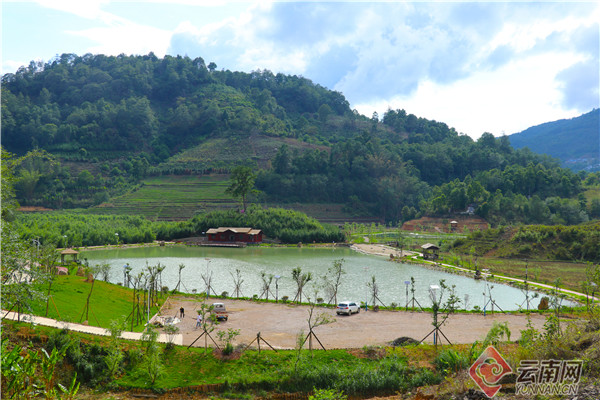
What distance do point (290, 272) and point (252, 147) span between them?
79268mm

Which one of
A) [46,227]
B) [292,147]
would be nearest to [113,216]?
[46,227]

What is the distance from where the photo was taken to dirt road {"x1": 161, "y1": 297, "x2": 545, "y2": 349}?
67.4ft

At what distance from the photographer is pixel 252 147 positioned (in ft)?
383

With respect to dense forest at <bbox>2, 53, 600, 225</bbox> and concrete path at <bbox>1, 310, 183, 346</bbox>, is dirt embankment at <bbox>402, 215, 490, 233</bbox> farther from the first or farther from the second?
concrete path at <bbox>1, 310, 183, 346</bbox>

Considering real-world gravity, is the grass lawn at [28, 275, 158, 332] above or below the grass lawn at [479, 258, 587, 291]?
above

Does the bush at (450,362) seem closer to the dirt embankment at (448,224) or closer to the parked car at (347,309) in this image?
the parked car at (347,309)

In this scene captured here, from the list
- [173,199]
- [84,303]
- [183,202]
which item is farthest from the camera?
[173,199]

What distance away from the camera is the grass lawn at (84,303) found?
20922 millimetres

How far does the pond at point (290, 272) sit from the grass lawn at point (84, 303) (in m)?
4.49

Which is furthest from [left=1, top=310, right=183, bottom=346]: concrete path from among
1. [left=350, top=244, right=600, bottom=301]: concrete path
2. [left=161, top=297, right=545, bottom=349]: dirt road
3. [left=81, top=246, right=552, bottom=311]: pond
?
[left=350, top=244, right=600, bottom=301]: concrete path

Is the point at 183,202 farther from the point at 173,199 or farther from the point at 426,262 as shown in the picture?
the point at 426,262

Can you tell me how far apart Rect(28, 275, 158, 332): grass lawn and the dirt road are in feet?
8.51

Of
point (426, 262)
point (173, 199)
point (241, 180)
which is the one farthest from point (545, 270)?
point (173, 199)

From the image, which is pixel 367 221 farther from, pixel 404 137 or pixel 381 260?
pixel 404 137
